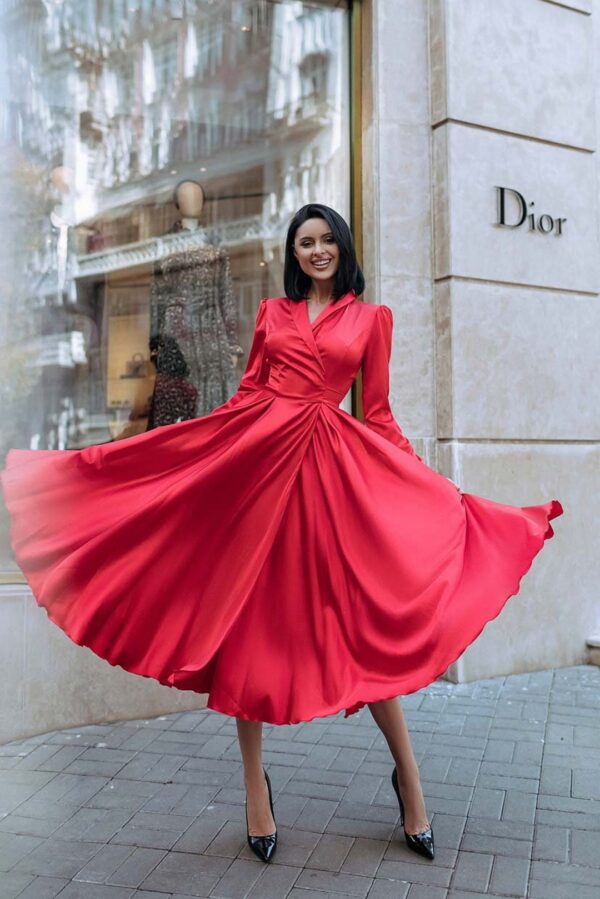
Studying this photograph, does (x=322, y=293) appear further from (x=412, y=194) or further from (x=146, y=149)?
(x=146, y=149)

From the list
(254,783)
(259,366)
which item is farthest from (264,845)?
(259,366)

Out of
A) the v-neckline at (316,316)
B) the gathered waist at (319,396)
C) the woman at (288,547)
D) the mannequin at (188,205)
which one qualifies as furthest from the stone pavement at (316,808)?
the mannequin at (188,205)

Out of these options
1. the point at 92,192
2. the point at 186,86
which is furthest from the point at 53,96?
the point at 186,86

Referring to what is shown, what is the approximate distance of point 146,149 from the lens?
6051 mm

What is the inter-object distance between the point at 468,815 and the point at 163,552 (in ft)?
5.11

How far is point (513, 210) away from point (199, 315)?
2.11m

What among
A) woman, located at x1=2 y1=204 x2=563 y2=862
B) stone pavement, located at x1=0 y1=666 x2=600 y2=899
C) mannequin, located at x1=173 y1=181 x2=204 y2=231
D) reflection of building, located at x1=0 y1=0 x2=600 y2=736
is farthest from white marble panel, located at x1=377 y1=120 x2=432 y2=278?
stone pavement, located at x1=0 y1=666 x2=600 y2=899

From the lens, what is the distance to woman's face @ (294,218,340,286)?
3.23 metres

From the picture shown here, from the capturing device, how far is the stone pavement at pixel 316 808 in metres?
2.84

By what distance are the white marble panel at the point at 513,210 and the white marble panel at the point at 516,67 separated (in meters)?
0.14

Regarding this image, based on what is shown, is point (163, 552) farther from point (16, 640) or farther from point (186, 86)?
point (186, 86)

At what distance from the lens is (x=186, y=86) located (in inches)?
241

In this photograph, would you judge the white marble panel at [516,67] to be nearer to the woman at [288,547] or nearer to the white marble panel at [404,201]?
the white marble panel at [404,201]

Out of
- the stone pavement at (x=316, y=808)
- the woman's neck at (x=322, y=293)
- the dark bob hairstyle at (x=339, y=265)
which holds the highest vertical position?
the dark bob hairstyle at (x=339, y=265)
